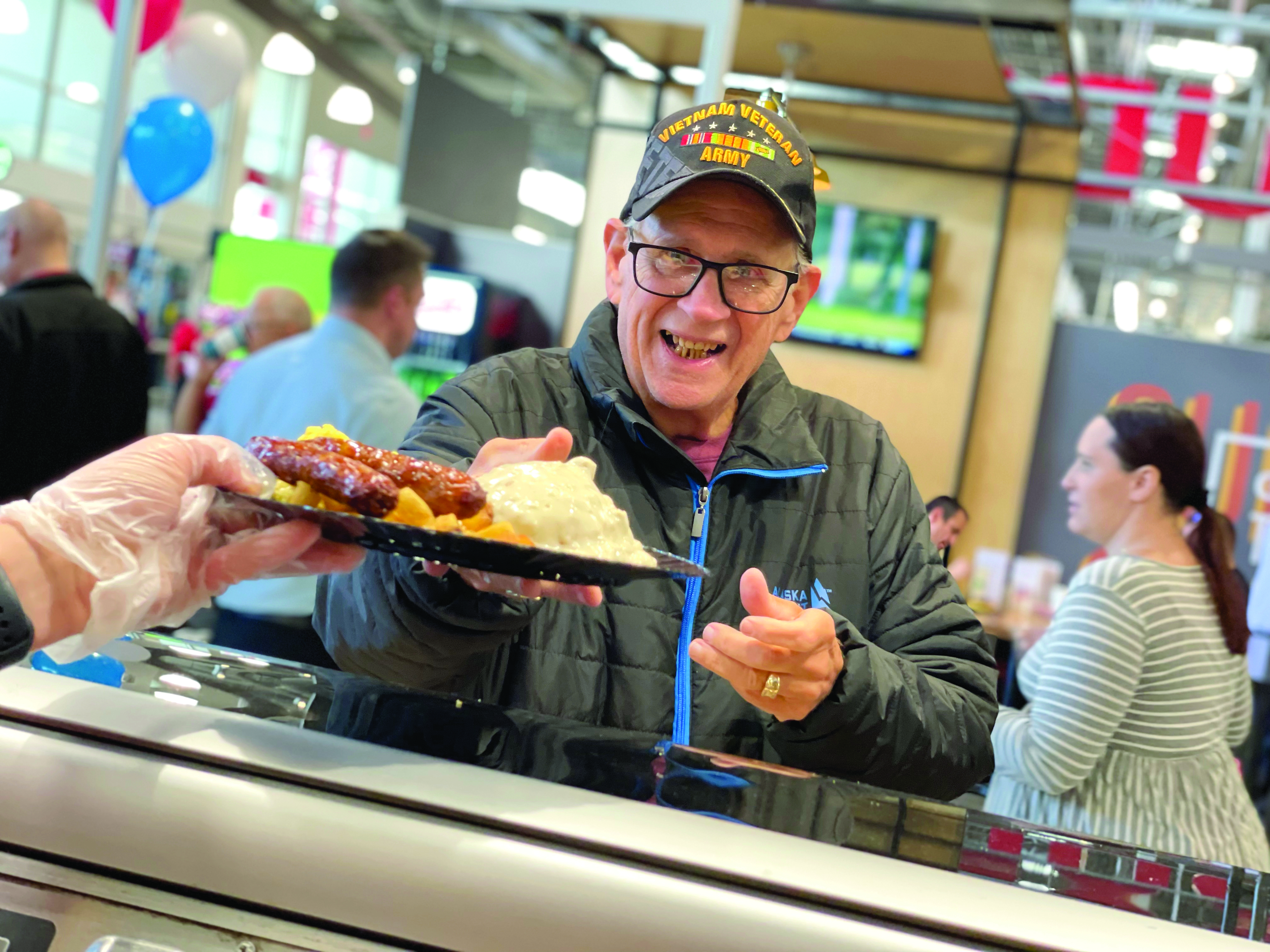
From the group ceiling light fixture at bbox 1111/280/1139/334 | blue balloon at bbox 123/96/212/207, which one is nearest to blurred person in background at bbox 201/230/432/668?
blue balloon at bbox 123/96/212/207

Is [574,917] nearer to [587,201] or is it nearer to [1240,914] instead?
[1240,914]

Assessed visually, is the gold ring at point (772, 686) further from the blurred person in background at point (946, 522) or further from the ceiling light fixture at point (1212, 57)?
the ceiling light fixture at point (1212, 57)

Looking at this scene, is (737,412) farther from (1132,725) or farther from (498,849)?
(1132,725)

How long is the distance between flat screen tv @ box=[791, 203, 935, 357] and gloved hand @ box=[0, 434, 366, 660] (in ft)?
21.1

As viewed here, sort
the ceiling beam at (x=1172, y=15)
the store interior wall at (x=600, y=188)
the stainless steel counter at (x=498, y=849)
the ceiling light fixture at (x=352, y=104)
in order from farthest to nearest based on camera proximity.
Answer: the ceiling light fixture at (x=352, y=104), the store interior wall at (x=600, y=188), the ceiling beam at (x=1172, y=15), the stainless steel counter at (x=498, y=849)

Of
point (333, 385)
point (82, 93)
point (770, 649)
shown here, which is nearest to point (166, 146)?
point (333, 385)

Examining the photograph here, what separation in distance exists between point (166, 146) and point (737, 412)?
4.64m

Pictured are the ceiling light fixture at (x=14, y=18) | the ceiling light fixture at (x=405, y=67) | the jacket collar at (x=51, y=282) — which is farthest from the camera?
the ceiling light fixture at (x=405, y=67)

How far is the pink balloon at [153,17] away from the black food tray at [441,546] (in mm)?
4326

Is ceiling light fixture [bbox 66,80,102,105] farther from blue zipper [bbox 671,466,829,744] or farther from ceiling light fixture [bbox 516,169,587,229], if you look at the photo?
blue zipper [bbox 671,466,829,744]

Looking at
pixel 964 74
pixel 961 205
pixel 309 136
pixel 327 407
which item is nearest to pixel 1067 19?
pixel 964 74

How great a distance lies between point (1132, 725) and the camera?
84.7 inches

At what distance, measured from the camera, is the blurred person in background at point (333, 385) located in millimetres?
3523

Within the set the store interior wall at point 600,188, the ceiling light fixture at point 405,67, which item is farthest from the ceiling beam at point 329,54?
the store interior wall at point 600,188
